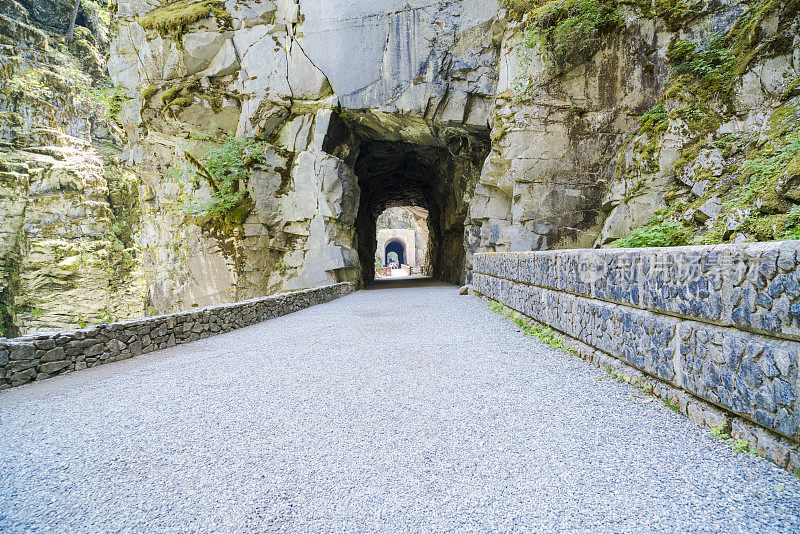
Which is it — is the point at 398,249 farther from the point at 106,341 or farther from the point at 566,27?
the point at 106,341

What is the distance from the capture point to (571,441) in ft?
6.72

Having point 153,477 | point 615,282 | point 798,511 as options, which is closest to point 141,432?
point 153,477

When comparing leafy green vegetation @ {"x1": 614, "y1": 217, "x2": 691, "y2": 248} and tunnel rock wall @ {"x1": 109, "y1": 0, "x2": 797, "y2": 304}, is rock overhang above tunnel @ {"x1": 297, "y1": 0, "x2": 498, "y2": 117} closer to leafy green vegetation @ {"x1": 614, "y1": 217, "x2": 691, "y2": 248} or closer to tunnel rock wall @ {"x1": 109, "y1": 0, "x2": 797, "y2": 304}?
tunnel rock wall @ {"x1": 109, "y1": 0, "x2": 797, "y2": 304}

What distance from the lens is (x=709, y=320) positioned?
2129mm

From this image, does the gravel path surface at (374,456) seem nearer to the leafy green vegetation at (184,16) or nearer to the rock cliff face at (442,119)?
the rock cliff face at (442,119)

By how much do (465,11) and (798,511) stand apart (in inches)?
521

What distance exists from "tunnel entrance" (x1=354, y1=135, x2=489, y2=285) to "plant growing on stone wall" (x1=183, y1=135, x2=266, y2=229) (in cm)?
453

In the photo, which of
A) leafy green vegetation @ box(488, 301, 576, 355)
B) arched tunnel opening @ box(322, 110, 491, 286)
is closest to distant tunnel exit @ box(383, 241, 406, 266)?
arched tunnel opening @ box(322, 110, 491, 286)

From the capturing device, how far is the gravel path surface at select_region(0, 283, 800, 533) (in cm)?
149

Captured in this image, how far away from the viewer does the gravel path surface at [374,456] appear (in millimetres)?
1492

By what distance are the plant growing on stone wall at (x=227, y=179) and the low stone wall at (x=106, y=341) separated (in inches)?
267

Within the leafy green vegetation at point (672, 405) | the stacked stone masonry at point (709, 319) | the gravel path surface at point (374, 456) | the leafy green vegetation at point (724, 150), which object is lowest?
the gravel path surface at point (374, 456)

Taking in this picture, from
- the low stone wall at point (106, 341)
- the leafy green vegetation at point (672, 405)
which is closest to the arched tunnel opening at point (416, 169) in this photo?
the low stone wall at point (106, 341)

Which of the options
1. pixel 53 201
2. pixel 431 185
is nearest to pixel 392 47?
pixel 431 185
